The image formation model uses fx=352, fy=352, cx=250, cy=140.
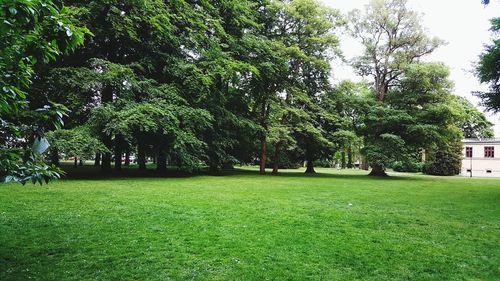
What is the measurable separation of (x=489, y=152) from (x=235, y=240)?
5695cm

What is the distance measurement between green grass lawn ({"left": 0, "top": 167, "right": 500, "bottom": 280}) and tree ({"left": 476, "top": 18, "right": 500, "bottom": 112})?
23.9 feet

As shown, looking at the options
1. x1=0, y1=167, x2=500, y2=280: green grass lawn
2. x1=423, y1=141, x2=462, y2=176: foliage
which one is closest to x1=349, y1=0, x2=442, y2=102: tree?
x1=423, y1=141, x2=462, y2=176: foliage

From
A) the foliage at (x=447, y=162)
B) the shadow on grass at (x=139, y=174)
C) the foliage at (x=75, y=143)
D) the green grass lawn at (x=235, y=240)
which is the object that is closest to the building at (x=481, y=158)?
the foliage at (x=447, y=162)

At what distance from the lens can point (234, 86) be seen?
1174 inches

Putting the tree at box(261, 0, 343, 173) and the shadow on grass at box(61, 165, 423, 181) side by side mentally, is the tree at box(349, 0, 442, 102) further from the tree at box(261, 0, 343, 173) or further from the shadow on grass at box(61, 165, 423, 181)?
the shadow on grass at box(61, 165, 423, 181)

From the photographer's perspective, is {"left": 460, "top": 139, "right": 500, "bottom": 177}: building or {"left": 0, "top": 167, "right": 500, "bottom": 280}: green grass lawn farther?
{"left": 460, "top": 139, "right": 500, "bottom": 177}: building

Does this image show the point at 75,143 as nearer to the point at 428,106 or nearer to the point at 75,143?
the point at 75,143

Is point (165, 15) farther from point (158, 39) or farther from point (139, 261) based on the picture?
point (139, 261)

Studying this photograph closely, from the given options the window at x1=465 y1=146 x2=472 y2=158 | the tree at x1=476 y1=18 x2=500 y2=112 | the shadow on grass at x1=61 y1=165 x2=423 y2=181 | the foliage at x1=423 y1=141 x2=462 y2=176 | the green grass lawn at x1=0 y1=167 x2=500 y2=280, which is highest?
the tree at x1=476 y1=18 x2=500 y2=112

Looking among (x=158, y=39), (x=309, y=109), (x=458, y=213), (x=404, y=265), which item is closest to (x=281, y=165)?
(x=309, y=109)

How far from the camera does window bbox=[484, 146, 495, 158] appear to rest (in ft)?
167

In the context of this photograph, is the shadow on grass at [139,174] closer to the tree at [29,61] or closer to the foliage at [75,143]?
the foliage at [75,143]

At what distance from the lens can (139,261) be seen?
17.3ft

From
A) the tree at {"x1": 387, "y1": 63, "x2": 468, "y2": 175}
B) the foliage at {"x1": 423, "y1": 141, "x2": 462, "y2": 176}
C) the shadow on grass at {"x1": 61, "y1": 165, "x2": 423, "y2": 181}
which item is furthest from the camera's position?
the foliage at {"x1": 423, "y1": 141, "x2": 462, "y2": 176}
